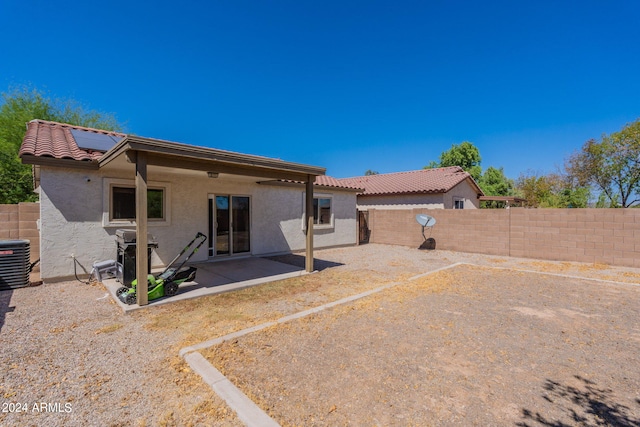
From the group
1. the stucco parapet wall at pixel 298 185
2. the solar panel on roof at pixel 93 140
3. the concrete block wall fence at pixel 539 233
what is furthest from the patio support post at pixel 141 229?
the concrete block wall fence at pixel 539 233

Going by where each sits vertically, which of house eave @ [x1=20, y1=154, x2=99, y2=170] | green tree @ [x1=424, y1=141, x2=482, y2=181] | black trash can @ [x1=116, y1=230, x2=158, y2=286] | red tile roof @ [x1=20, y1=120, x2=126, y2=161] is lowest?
black trash can @ [x1=116, y1=230, x2=158, y2=286]

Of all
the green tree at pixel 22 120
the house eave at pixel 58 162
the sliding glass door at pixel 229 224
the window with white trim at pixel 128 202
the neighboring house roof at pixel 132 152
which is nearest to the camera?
the neighboring house roof at pixel 132 152

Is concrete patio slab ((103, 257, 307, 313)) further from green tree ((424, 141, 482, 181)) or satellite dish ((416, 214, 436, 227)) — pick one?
green tree ((424, 141, 482, 181))

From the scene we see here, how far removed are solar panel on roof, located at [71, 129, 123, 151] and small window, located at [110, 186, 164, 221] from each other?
1258 millimetres

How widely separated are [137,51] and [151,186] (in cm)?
1006

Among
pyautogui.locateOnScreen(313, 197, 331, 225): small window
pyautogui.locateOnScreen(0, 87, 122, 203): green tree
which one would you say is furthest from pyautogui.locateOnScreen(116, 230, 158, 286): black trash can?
pyautogui.locateOnScreen(0, 87, 122, 203): green tree

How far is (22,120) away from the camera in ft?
59.1

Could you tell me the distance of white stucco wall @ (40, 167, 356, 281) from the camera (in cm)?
680

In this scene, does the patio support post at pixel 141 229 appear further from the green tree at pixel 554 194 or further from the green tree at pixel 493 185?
the green tree at pixel 493 185

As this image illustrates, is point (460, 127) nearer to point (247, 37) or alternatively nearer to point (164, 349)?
point (247, 37)

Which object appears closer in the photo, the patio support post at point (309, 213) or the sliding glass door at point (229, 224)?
the patio support post at point (309, 213)

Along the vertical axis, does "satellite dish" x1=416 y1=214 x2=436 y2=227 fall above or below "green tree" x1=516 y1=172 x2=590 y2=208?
below

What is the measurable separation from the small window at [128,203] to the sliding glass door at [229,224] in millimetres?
1641

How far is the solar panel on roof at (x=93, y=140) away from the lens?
7840 millimetres
